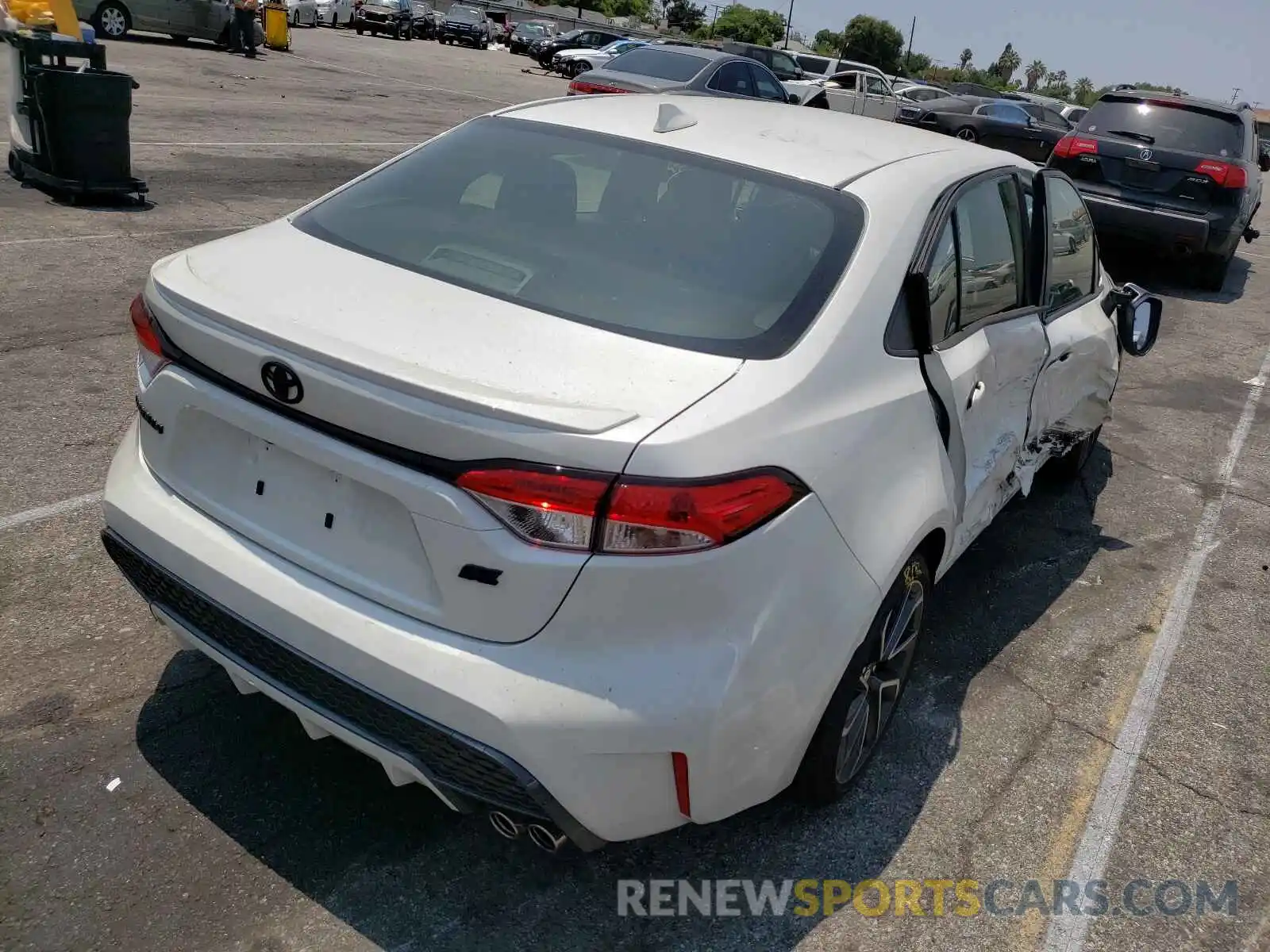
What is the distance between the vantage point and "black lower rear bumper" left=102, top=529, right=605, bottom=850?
2312 millimetres

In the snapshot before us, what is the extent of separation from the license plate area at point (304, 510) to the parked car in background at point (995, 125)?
807 inches

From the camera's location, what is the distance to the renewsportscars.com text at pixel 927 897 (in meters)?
2.80

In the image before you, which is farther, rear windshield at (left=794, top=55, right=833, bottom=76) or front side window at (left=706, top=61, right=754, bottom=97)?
rear windshield at (left=794, top=55, right=833, bottom=76)

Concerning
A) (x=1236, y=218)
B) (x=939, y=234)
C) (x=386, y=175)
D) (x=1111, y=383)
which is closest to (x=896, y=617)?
(x=939, y=234)

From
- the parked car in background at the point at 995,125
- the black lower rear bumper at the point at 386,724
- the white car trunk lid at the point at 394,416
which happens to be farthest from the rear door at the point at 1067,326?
the parked car in background at the point at 995,125

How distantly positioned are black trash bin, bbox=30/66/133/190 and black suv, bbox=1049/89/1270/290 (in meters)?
8.35

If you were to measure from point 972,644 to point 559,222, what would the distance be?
2.20 metres

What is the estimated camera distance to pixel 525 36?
146 feet

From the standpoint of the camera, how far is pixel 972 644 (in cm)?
414

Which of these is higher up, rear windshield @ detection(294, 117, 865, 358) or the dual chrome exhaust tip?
rear windshield @ detection(294, 117, 865, 358)

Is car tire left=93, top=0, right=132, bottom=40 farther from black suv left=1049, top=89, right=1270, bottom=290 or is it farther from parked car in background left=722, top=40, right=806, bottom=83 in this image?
black suv left=1049, top=89, right=1270, bottom=290

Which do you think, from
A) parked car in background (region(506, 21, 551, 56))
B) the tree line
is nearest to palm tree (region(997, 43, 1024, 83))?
the tree line

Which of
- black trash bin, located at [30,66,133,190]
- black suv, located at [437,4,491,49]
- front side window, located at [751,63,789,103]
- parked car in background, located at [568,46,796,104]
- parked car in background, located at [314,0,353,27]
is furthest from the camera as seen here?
black suv, located at [437,4,491,49]

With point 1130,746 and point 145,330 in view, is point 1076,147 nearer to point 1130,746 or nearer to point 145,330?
point 1130,746
